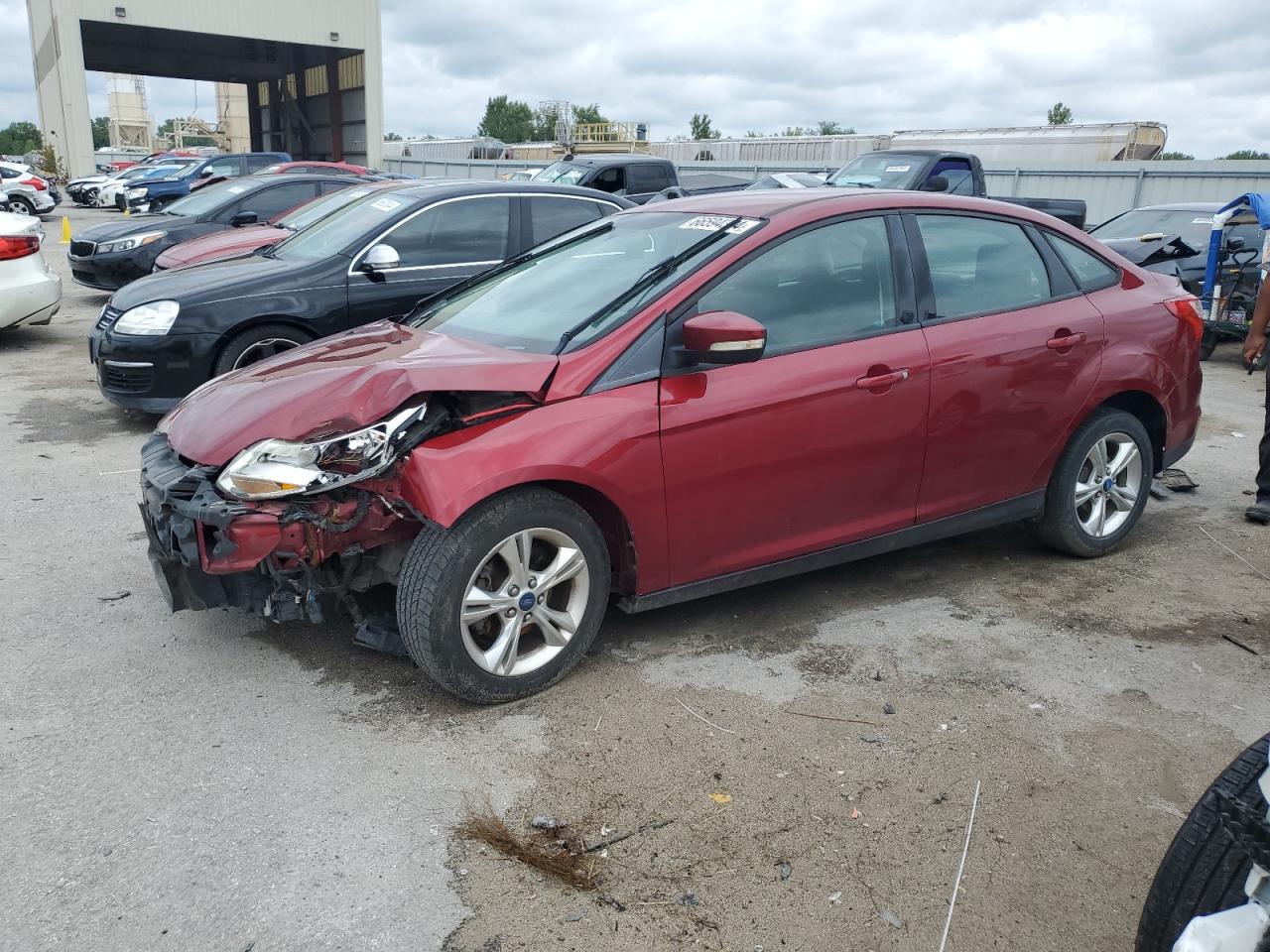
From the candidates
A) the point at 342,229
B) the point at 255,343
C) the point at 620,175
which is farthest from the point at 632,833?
the point at 620,175

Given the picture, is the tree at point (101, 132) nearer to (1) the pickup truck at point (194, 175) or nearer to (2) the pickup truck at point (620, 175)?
(1) the pickup truck at point (194, 175)

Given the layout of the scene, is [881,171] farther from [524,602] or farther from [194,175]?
[194,175]

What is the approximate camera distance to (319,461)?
3.54 metres

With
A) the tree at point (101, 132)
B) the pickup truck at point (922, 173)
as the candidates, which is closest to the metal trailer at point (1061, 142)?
the pickup truck at point (922, 173)

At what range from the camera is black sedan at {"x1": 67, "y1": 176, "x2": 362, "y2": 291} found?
1170 cm

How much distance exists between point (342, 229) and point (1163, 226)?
9.33 meters

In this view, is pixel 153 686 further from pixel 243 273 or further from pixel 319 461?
pixel 243 273

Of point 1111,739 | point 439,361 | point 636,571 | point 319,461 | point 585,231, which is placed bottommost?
point 1111,739

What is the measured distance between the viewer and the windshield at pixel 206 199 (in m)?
12.6

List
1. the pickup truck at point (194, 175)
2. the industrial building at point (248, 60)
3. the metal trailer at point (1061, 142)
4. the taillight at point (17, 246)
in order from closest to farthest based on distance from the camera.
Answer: the taillight at point (17, 246) < the pickup truck at point (194, 175) < the metal trailer at point (1061, 142) < the industrial building at point (248, 60)

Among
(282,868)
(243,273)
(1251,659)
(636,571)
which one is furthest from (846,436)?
(243,273)

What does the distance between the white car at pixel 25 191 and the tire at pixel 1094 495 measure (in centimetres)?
2740

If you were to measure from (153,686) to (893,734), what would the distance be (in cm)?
260

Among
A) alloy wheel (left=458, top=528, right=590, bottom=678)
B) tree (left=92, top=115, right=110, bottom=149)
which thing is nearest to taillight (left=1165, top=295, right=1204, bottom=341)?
alloy wheel (left=458, top=528, right=590, bottom=678)
